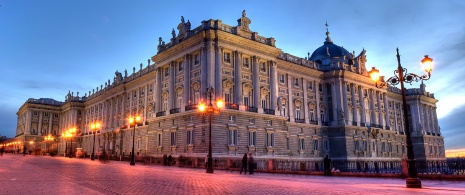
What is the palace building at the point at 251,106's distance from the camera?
139 ft

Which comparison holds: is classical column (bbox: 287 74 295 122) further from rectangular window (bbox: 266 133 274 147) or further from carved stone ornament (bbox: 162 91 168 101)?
carved stone ornament (bbox: 162 91 168 101)

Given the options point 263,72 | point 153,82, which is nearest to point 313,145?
point 263,72

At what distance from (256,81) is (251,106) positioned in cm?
341

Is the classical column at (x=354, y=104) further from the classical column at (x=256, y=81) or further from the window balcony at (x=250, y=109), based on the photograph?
the window balcony at (x=250, y=109)

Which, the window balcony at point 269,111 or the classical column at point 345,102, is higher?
the classical column at point 345,102

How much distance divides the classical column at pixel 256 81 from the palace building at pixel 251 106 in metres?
0.13

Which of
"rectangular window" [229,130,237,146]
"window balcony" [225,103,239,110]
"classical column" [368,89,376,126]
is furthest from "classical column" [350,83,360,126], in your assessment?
"rectangular window" [229,130,237,146]

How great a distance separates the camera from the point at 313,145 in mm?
57281

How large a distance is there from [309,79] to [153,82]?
2609 centimetres

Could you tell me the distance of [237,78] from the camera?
43844 millimetres

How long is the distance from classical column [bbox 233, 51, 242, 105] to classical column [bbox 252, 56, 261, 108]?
96.9 inches

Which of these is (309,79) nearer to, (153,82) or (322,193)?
(153,82)

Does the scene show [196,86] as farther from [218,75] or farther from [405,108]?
[405,108]

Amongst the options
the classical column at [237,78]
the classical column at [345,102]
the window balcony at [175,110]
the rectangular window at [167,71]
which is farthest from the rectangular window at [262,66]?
the classical column at [345,102]
